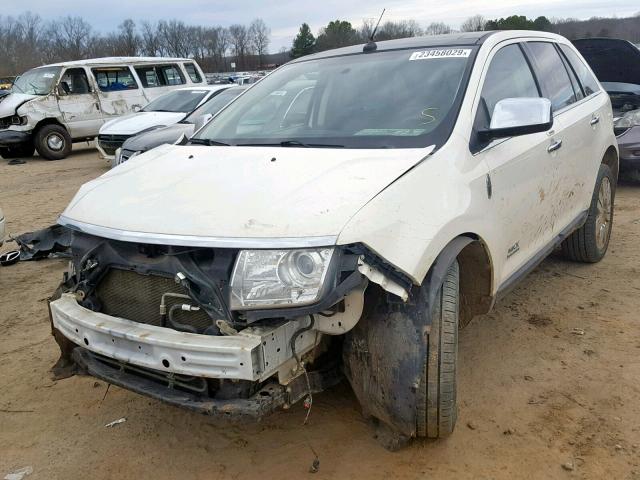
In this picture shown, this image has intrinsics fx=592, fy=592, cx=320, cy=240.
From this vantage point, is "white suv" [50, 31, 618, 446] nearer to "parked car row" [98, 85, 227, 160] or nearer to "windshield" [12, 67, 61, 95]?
"parked car row" [98, 85, 227, 160]

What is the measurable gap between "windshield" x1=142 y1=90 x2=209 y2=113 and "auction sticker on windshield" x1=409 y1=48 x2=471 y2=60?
26.6 ft

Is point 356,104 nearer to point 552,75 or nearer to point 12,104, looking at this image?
point 552,75

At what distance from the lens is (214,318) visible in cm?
223

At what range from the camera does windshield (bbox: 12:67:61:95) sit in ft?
45.1

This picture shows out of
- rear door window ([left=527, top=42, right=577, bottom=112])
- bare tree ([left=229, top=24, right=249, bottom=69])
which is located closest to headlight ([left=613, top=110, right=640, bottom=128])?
rear door window ([left=527, top=42, right=577, bottom=112])

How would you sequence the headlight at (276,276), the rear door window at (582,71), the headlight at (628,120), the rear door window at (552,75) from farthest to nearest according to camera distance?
the headlight at (628,120) → the rear door window at (582,71) → the rear door window at (552,75) → the headlight at (276,276)

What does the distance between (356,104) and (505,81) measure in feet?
2.89

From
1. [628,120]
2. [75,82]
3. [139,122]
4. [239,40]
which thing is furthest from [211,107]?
[239,40]

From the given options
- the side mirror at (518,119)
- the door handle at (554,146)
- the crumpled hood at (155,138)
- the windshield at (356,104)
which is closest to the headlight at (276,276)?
the windshield at (356,104)

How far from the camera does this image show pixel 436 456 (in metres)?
2.60

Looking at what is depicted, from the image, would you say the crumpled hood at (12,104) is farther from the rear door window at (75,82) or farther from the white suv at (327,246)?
the white suv at (327,246)

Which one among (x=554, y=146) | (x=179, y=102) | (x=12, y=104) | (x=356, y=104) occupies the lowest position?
(x=554, y=146)

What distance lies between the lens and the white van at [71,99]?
44.9 feet

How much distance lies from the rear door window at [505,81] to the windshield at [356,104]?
16cm
